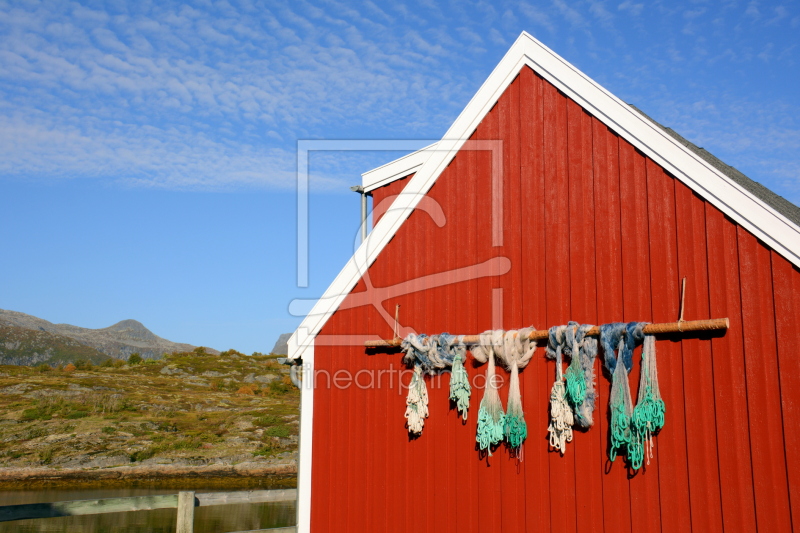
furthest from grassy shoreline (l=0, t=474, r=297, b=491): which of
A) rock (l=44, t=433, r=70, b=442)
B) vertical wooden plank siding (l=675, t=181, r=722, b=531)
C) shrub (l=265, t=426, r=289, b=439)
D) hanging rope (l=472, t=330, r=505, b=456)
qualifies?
vertical wooden plank siding (l=675, t=181, r=722, b=531)

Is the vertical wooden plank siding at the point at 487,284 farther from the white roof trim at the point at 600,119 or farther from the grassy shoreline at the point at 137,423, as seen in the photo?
the grassy shoreline at the point at 137,423

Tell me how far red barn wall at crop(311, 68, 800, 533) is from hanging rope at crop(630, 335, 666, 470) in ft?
0.29

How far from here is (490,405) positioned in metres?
6.67

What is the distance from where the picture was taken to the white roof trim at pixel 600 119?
5199 mm

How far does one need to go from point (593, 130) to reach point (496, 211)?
1253mm

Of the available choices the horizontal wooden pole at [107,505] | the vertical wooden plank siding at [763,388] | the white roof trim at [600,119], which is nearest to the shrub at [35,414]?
the horizontal wooden pole at [107,505]

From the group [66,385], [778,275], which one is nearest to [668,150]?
[778,275]

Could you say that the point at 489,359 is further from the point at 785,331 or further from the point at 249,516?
the point at 249,516

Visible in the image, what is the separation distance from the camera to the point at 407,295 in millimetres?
7789

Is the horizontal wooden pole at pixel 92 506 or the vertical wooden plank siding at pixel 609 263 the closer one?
the vertical wooden plank siding at pixel 609 263

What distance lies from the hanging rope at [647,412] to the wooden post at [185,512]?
498 centimetres

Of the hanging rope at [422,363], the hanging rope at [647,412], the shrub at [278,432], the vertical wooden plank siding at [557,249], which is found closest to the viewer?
the hanging rope at [647,412]

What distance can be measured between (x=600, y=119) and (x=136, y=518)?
16.7 m

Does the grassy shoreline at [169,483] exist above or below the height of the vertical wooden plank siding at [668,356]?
below
